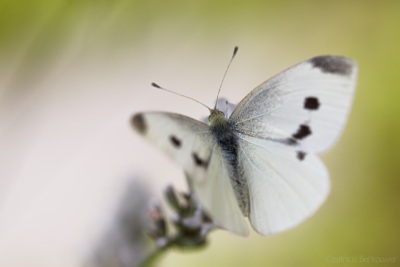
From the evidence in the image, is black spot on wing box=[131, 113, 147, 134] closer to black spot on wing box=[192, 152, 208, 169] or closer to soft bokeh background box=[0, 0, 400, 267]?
black spot on wing box=[192, 152, 208, 169]

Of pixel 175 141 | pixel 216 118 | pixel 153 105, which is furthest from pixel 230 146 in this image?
pixel 153 105

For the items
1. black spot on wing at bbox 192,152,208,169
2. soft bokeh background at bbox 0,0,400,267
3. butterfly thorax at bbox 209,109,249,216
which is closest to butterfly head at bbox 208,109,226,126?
butterfly thorax at bbox 209,109,249,216

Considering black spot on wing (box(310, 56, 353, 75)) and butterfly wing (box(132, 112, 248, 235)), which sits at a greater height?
black spot on wing (box(310, 56, 353, 75))

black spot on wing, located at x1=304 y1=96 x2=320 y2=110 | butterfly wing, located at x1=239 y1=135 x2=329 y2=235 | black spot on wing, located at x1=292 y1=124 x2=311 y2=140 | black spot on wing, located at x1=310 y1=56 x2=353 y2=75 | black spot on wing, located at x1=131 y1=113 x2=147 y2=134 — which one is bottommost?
butterfly wing, located at x1=239 y1=135 x2=329 y2=235

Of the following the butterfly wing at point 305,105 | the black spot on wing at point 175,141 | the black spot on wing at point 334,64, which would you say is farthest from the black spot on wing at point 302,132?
the black spot on wing at point 175,141

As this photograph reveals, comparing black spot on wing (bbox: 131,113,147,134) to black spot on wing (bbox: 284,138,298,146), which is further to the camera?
black spot on wing (bbox: 284,138,298,146)

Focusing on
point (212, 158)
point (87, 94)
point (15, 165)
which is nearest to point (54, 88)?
point (87, 94)
